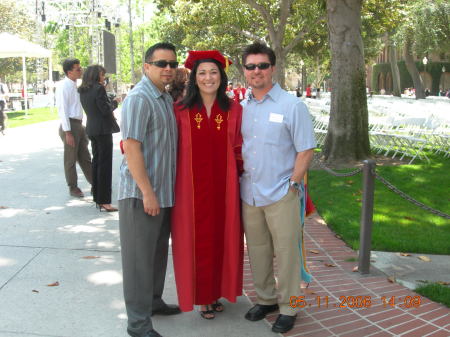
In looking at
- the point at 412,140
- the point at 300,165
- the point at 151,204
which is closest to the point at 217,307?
the point at 151,204

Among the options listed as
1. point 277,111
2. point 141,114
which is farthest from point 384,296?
point 141,114

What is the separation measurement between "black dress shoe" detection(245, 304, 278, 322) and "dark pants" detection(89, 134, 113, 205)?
3.54m

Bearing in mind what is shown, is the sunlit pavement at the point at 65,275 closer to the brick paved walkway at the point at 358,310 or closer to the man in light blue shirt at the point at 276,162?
the brick paved walkway at the point at 358,310

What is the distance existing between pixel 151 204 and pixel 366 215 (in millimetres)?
2242

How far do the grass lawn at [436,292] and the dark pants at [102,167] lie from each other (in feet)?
13.3

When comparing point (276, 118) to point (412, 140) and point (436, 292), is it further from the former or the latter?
point (412, 140)

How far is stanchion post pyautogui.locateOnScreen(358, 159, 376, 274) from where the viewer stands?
4721 millimetres

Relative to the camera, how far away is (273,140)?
358 centimetres

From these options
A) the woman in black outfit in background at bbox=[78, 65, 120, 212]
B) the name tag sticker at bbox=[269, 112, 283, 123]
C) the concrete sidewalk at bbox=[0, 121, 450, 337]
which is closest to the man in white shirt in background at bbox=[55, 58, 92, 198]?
the woman in black outfit in background at bbox=[78, 65, 120, 212]

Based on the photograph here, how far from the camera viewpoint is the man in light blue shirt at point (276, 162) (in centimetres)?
357

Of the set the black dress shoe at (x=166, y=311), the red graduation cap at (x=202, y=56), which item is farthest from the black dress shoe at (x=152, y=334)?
the red graduation cap at (x=202, y=56)

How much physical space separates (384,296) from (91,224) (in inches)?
143
